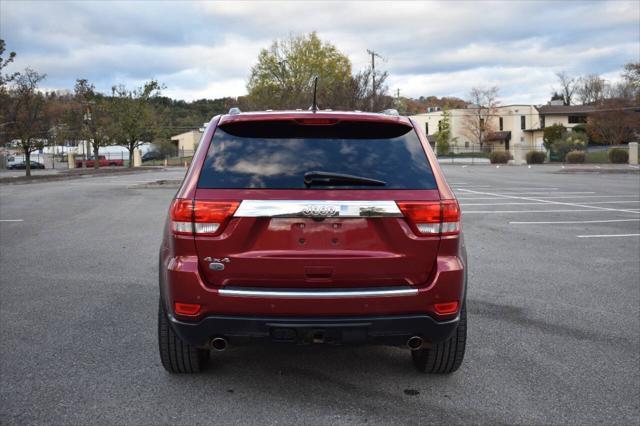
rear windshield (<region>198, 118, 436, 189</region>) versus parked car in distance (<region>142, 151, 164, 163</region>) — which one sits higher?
parked car in distance (<region>142, 151, 164, 163</region>)

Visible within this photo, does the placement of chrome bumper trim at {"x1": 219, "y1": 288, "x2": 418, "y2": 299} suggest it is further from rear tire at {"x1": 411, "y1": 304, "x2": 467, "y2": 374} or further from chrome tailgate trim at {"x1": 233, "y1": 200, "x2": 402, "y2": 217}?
rear tire at {"x1": 411, "y1": 304, "x2": 467, "y2": 374}

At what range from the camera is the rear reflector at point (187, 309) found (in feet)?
11.4

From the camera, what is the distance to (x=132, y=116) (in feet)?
167

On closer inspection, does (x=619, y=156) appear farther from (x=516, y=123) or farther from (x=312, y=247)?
(x=312, y=247)

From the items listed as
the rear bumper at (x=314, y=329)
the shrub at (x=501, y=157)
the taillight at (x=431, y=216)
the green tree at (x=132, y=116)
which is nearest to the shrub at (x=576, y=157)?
the shrub at (x=501, y=157)

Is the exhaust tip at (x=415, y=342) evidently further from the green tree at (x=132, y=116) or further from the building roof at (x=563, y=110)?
the building roof at (x=563, y=110)

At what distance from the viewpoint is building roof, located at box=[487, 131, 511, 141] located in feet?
297

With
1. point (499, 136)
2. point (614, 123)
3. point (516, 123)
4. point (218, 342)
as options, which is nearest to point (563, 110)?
point (516, 123)

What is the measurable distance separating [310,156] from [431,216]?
0.76 m

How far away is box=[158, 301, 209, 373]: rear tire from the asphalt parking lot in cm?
9

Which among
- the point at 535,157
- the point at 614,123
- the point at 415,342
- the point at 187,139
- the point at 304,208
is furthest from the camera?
the point at 187,139

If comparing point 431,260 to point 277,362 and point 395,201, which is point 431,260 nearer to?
point 395,201

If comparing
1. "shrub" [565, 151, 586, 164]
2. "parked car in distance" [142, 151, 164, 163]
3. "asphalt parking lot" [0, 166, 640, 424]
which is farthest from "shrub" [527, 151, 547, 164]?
"asphalt parking lot" [0, 166, 640, 424]

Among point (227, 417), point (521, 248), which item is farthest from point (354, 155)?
point (521, 248)
